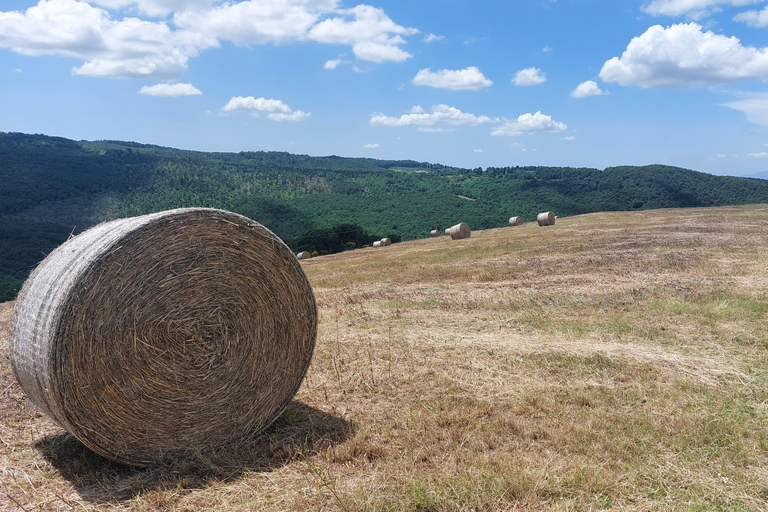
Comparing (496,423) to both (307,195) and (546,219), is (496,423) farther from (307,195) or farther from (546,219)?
(307,195)

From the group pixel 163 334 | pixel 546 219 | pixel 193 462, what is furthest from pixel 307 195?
pixel 193 462

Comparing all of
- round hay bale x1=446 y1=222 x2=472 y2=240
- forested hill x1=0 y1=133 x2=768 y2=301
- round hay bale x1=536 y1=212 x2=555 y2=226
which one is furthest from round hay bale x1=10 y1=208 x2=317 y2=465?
forested hill x1=0 y1=133 x2=768 y2=301

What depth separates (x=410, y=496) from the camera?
14.2 feet

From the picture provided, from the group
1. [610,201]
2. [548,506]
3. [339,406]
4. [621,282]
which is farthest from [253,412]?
[610,201]

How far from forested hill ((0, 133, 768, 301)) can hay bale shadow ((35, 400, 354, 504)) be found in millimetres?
45498

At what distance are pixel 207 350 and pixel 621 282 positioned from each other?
10.5 m

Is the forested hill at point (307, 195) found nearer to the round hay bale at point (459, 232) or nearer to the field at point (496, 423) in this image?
the round hay bale at point (459, 232)

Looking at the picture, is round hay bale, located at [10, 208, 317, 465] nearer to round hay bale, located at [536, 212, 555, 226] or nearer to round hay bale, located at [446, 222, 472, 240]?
round hay bale, located at [446, 222, 472, 240]

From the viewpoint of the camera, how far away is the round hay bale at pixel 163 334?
502 cm

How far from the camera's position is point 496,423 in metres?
5.75

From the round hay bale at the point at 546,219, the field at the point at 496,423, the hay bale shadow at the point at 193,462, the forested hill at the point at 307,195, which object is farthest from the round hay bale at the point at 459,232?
the hay bale shadow at the point at 193,462

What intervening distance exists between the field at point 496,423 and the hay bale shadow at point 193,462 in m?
0.03

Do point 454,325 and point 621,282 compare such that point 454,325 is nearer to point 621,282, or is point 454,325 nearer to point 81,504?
point 621,282

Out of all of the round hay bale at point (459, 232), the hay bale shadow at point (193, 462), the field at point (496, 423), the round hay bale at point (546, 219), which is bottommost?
the hay bale shadow at point (193, 462)
